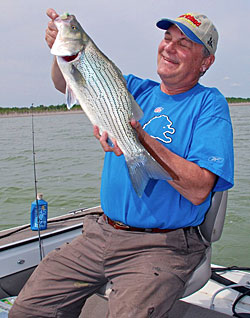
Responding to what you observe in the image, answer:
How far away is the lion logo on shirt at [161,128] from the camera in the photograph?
7.73 feet

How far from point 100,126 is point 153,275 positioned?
92 centimetres

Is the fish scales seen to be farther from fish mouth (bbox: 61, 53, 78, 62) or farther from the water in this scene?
the water

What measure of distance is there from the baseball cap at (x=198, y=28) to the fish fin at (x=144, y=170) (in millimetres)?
953

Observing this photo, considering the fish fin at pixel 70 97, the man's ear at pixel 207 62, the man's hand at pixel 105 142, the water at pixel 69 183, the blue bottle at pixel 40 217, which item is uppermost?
the man's ear at pixel 207 62

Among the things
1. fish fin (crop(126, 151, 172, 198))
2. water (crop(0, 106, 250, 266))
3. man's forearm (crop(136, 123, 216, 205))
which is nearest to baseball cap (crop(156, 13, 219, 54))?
man's forearm (crop(136, 123, 216, 205))

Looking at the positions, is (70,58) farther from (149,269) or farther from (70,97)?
(149,269)

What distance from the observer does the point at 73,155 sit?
16094mm

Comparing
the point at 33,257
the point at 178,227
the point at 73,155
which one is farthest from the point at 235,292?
the point at 73,155

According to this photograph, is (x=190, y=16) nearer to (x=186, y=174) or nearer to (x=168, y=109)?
(x=168, y=109)

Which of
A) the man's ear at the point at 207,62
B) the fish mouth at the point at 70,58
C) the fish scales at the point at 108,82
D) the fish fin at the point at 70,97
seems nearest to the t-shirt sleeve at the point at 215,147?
the man's ear at the point at 207,62

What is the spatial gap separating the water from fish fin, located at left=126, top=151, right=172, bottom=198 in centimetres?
418

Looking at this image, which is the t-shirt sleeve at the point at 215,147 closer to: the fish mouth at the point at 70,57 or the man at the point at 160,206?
the man at the point at 160,206

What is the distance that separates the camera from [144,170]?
204cm

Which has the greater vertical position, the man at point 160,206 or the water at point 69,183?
the man at point 160,206
